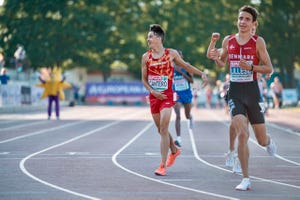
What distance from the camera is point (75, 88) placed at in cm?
7181

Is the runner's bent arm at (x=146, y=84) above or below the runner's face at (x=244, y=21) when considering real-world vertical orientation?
below

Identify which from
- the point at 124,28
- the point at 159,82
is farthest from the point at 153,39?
the point at 124,28

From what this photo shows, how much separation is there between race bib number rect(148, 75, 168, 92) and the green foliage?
53.8 meters

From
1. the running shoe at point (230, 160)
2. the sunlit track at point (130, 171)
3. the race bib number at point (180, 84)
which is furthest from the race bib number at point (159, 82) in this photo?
the race bib number at point (180, 84)

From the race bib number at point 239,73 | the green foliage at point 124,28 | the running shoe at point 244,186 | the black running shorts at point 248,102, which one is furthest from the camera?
the green foliage at point 124,28

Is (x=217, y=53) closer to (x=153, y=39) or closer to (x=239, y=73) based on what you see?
(x=239, y=73)

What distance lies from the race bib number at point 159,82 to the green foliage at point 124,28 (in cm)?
5376

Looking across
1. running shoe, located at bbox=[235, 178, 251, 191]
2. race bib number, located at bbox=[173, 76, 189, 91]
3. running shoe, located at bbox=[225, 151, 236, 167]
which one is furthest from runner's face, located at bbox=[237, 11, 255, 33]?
race bib number, located at bbox=[173, 76, 189, 91]

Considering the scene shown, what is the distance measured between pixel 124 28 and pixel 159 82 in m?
78.9

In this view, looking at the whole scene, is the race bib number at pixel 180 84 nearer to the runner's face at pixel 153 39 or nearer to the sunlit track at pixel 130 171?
the sunlit track at pixel 130 171

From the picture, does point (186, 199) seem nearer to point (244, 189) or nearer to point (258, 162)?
point (244, 189)

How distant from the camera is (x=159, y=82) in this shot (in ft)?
41.1

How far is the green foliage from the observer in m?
67.9

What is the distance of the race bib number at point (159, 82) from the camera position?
41.1 feet
